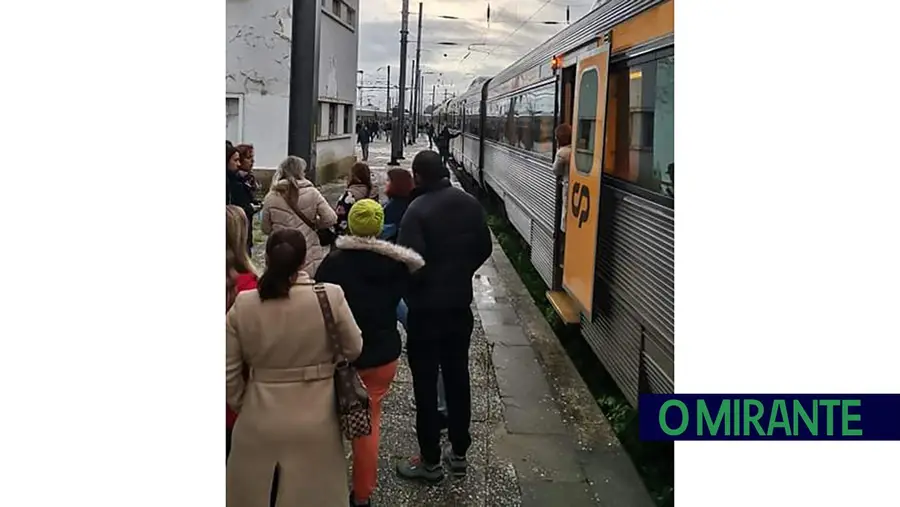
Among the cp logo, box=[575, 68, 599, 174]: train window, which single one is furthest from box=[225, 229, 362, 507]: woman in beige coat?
box=[575, 68, 599, 174]: train window

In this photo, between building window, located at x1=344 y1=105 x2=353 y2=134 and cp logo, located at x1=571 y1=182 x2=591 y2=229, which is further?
building window, located at x1=344 y1=105 x2=353 y2=134

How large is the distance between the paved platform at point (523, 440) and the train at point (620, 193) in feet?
1.14

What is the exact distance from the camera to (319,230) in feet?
16.8

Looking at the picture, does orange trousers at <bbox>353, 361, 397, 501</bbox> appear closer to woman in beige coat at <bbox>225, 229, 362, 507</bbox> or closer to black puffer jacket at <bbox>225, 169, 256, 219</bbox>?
woman in beige coat at <bbox>225, 229, 362, 507</bbox>

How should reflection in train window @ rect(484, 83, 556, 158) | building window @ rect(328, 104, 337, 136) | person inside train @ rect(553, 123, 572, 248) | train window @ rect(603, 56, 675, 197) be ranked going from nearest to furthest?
train window @ rect(603, 56, 675, 197) → person inside train @ rect(553, 123, 572, 248) → reflection in train window @ rect(484, 83, 556, 158) → building window @ rect(328, 104, 337, 136)

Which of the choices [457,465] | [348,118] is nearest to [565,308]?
[457,465]

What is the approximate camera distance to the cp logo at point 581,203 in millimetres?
5109

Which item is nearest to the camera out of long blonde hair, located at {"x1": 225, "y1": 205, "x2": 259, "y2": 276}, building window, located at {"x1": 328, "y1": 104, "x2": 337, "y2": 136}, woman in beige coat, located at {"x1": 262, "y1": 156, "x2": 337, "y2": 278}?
long blonde hair, located at {"x1": 225, "y1": 205, "x2": 259, "y2": 276}

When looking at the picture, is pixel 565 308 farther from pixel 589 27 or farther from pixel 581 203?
pixel 589 27

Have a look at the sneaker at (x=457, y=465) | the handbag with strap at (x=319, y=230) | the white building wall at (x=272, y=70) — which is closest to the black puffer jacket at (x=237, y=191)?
the white building wall at (x=272, y=70)

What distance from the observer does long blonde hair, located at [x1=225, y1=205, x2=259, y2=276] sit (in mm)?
3389

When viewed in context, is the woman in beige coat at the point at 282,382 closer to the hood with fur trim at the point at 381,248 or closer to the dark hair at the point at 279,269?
the dark hair at the point at 279,269

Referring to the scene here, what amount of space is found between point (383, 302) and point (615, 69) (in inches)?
82.4

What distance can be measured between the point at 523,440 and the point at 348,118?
18.4 meters
